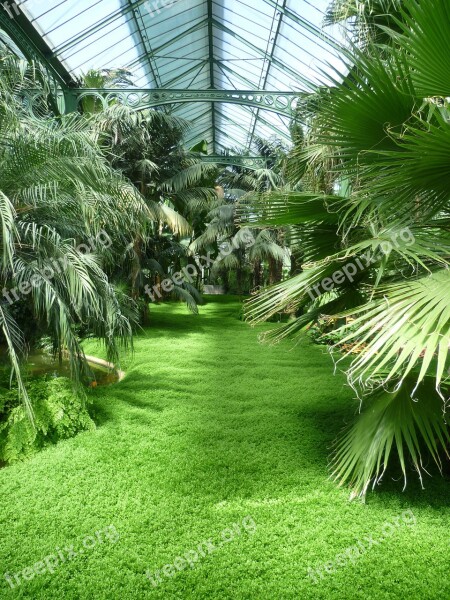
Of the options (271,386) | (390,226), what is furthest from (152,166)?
(390,226)

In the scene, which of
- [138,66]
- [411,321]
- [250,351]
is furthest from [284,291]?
[138,66]

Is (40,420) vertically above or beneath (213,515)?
above

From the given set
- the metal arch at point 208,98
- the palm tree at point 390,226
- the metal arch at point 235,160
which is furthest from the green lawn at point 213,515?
the metal arch at point 235,160

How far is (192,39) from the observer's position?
11.4 m

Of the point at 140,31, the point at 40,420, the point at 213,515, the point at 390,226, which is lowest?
the point at 213,515

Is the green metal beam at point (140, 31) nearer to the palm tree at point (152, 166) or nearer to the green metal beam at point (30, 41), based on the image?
the green metal beam at point (30, 41)

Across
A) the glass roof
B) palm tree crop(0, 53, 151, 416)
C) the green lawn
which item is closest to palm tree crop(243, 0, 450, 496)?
the green lawn

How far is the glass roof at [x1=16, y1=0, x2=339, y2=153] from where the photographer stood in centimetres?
768

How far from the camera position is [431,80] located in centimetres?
192

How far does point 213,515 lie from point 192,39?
11744 millimetres

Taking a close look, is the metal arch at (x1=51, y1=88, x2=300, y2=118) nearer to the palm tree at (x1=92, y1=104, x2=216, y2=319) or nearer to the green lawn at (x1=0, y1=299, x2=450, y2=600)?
the palm tree at (x1=92, y1=104, x2=216, y2=319)

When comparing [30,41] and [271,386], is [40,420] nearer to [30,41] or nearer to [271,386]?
[271,386]

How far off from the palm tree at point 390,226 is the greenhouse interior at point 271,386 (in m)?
0.01

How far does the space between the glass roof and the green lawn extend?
13.5ft
